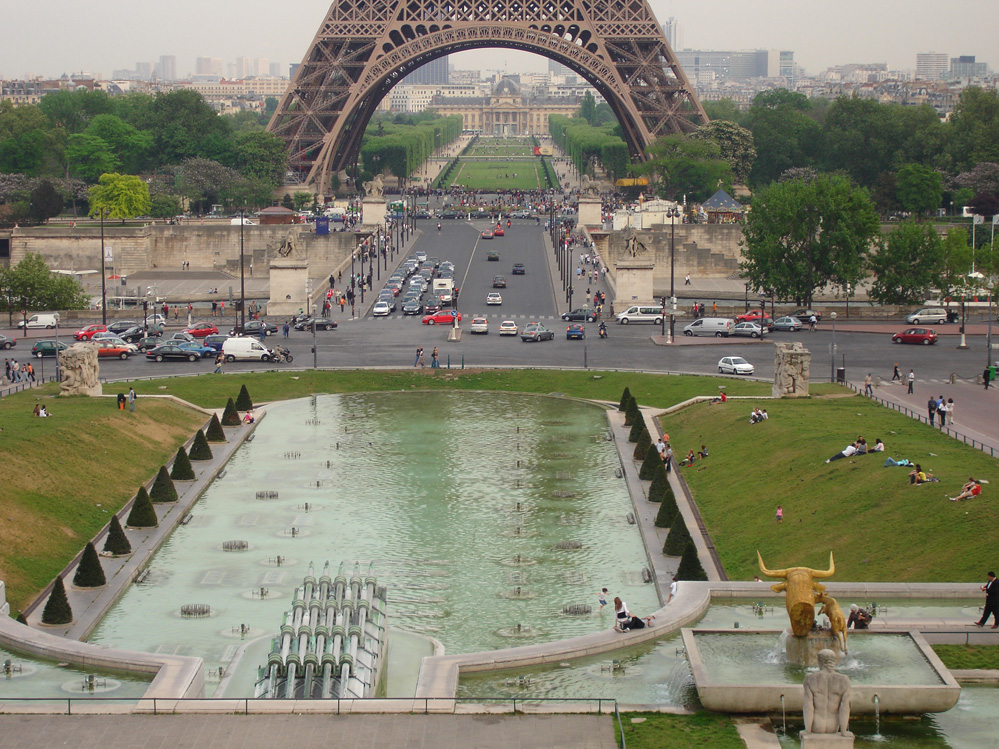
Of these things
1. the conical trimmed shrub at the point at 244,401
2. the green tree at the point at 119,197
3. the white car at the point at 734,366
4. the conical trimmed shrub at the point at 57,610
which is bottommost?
the conical trimmed shrub at the point at 57,610

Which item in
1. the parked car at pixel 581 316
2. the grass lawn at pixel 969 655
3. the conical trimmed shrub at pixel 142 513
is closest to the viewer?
the grass lawn at pixel 969 655

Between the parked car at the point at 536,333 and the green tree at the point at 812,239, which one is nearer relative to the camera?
the parked car at the point at 536,333

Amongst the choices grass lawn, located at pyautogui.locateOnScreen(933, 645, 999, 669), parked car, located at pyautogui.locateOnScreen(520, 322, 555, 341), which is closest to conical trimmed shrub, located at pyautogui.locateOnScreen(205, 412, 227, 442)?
parked car, located at pyautogui.locateOnScreen(520, 322, 555, 341)

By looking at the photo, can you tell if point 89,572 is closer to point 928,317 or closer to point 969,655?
point 969,655

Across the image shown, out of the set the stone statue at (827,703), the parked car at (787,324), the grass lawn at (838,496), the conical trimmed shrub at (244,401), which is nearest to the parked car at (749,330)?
the parked car at (787,324)

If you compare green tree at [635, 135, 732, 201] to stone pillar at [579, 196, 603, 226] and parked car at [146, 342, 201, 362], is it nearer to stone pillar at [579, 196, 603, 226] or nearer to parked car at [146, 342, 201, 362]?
stone pillar at [579, 196, 603, 226]

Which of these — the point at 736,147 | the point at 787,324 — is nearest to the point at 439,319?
the point at 787,324

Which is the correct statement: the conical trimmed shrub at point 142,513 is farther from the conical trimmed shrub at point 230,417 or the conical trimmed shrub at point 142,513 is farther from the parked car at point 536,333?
the parked car at point 536,333
